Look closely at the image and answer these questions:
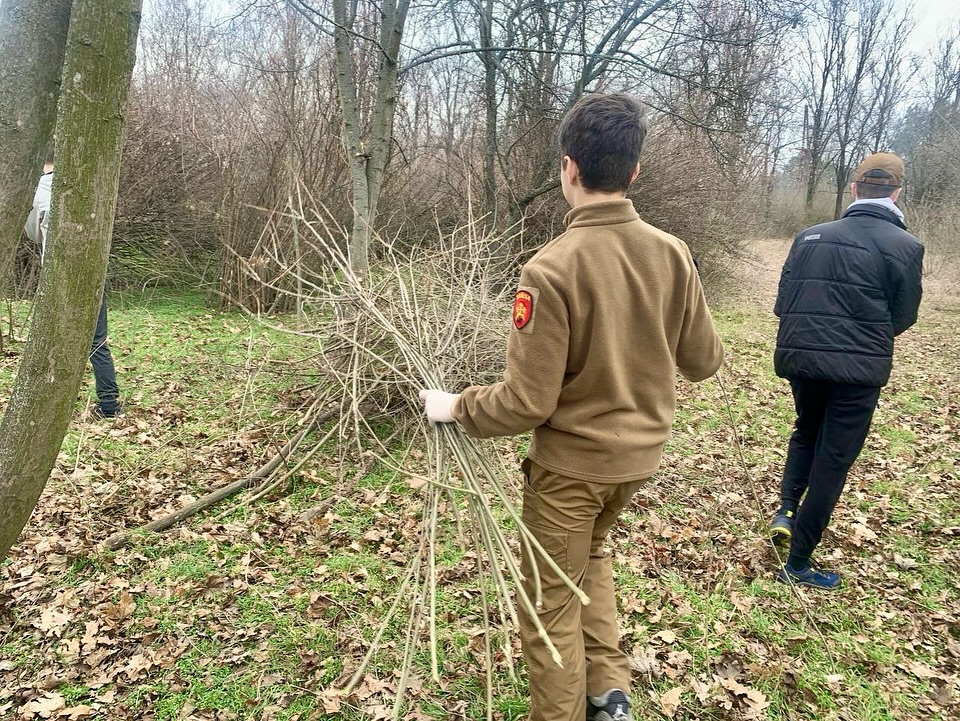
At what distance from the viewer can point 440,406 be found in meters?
1.95

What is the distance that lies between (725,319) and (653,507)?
7.41 metres

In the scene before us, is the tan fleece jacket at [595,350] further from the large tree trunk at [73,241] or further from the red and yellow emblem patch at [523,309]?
the large tree trunk at [73,241]

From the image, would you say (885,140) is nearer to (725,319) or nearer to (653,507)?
(725,319)

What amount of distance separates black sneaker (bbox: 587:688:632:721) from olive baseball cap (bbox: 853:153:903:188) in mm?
2435

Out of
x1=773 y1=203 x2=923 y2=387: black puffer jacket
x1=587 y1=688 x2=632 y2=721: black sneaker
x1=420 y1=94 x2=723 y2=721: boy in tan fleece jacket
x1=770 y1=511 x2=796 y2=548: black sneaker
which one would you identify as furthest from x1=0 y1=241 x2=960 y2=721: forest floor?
x1=773 y1=203 x2=923 y2=387: black puffer jacket

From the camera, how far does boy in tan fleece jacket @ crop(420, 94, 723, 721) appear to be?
5.40ft

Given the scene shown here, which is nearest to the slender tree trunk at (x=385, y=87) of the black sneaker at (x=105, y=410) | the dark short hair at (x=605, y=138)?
the black sneaker at (x=105, y=410)

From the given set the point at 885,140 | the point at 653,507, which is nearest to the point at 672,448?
the point at 653,507

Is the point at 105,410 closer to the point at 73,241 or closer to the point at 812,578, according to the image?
the point at 73,241

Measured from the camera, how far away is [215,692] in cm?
238

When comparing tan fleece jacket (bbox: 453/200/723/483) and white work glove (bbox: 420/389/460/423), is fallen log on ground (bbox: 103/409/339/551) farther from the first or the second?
tan fleece jacket (bbox: 453/200/723/483)

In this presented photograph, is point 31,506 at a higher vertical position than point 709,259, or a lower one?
lower

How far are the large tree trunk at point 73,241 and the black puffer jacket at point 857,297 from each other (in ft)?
9.39

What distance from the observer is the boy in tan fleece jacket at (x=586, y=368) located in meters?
1.65
